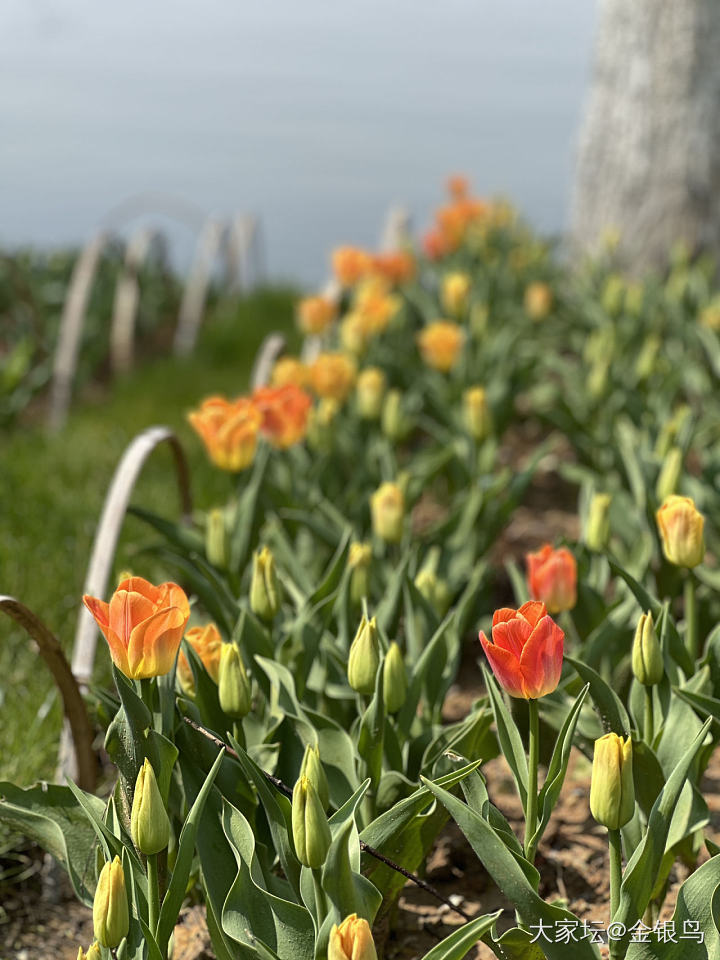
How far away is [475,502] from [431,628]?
1.96 ft

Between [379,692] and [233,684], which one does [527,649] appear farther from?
[233,684]

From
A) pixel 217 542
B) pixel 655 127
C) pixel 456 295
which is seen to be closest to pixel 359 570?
pixel 217 542

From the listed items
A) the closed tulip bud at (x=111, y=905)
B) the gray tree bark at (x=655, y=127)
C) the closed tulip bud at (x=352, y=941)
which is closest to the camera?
the closed tulip bud at (x=352, y=941)

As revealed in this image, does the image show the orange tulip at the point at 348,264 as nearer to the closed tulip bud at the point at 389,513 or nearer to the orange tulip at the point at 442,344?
the orange tulip at the point at 442,344

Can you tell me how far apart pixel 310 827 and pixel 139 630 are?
0.29 meters

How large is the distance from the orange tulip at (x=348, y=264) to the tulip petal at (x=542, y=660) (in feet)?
9.81

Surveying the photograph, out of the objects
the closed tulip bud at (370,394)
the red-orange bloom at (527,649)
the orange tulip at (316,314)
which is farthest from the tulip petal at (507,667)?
the orange tulip at (316,314)

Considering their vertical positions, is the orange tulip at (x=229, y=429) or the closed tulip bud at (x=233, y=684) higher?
the orange tulip at (x=229, y=429)

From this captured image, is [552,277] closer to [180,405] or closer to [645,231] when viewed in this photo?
[645,231]

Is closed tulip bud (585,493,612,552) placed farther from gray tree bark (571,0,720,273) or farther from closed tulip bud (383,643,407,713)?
gray tree bark (571,0,720,273)

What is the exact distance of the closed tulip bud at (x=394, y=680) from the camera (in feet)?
5.00

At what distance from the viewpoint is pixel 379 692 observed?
1505 millimetres

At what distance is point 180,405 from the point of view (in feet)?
16.4

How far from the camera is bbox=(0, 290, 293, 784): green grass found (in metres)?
2.13
